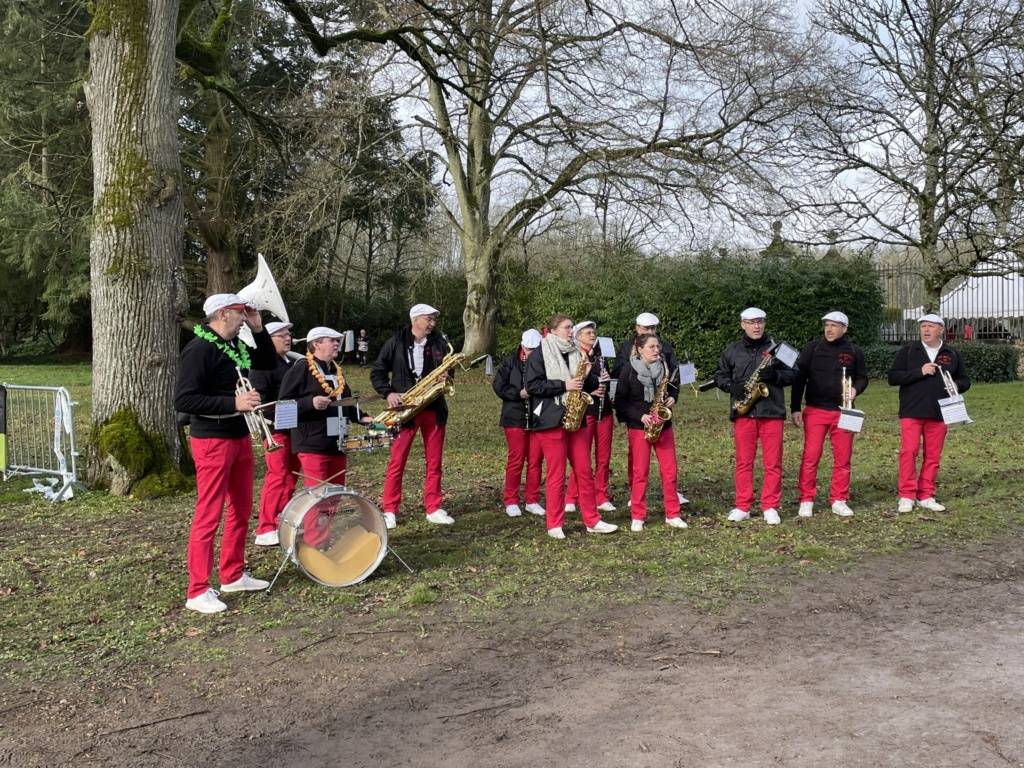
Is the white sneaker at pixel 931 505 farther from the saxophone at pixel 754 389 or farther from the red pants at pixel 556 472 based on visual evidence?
the red pants at pixel 556 472

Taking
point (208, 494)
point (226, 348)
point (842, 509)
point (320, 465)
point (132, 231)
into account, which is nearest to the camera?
point (208, 494)

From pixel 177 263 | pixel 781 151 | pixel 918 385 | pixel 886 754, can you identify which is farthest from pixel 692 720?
pixel 781 151

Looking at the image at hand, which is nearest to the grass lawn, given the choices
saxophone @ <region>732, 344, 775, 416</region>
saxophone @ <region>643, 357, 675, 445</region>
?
saxophone @ <region>643, 357, 675, 445</region>

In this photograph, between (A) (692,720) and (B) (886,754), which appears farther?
(A) (692,720)

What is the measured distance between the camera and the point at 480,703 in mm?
4363

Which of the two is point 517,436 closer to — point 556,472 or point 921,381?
point 556,472

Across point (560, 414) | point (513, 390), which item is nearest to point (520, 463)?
point (513, 390)

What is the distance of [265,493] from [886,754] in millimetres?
5408

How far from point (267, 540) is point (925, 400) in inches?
246

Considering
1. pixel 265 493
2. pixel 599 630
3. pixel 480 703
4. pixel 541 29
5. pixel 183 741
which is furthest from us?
pixel 541 29

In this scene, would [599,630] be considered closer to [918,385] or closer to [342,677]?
[342,677]

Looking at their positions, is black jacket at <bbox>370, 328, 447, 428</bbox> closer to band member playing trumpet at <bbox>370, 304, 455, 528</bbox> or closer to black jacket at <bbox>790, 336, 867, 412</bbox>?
band member playing trumpet at <bbox>370, 304, 455, 528</bbox>

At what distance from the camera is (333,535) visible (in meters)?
6.21

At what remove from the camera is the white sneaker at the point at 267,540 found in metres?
7.46
